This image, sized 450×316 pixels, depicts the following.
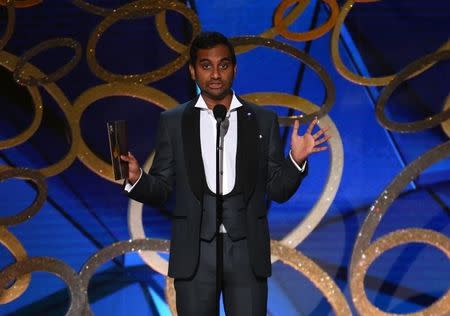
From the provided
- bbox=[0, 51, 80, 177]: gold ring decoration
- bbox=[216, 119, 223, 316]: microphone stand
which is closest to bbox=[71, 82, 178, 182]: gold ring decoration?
bbox=[0, 51, 80, 177]: gold ring decoration

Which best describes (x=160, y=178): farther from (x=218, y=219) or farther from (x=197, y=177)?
(x=218, y=219)

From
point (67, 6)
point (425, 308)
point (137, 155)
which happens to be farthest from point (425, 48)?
point (67, 6)

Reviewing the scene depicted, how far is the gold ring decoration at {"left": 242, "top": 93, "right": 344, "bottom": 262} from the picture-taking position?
3.25m

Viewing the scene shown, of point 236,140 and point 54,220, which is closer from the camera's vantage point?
point 236,140

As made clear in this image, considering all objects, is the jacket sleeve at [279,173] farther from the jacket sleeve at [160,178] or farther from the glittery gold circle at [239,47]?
the glittery gold circle at [239,47]

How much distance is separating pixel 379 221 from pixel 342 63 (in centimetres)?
74

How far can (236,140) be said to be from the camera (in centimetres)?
210

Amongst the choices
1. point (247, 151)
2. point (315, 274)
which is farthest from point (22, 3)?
point (315, 274)

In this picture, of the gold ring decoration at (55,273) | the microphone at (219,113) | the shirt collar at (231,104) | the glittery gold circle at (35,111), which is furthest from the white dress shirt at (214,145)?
the gold ring decoration at (55,273)

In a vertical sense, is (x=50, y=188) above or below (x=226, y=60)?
below

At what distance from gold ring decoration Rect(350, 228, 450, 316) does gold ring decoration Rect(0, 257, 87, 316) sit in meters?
1.25

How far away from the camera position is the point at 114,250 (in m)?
3.28

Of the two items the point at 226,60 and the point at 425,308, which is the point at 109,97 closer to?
the point at 226,60

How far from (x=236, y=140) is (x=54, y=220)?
4.87 ft
